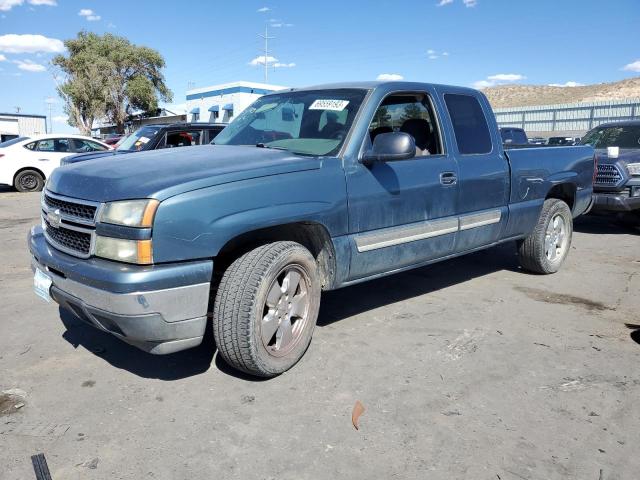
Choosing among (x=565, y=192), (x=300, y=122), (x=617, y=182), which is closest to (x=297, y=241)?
(x=300, y=122)

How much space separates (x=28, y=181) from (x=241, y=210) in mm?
13611

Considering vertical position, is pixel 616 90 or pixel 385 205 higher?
pixel 616 90

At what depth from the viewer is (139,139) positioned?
10.1 metres

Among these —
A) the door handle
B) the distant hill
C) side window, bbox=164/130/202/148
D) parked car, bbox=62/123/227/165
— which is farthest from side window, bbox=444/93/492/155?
the distant hill

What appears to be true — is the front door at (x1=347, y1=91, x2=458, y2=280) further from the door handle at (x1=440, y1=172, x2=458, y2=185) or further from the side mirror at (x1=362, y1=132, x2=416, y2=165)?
the side mirror at (x1=362, y1=132, x2=416, y2=165)

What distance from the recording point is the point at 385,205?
12.4 feet

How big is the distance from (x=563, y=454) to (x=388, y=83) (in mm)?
2808

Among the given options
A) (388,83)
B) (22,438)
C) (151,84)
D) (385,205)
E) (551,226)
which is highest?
(151,84)

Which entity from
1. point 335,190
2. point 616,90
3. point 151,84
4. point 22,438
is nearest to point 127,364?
point 22,438

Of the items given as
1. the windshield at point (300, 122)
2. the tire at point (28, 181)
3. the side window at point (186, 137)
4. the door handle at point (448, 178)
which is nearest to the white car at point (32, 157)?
the tire at point (28, 181)

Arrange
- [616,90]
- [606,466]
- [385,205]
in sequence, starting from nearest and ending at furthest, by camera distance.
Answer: [606,466] < [385,205] < [616,90]

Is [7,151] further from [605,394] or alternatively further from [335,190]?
[605,394]

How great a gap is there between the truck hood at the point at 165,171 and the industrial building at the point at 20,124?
2203 inches

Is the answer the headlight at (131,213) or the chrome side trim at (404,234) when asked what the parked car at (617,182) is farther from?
the headlight at (131,213)
